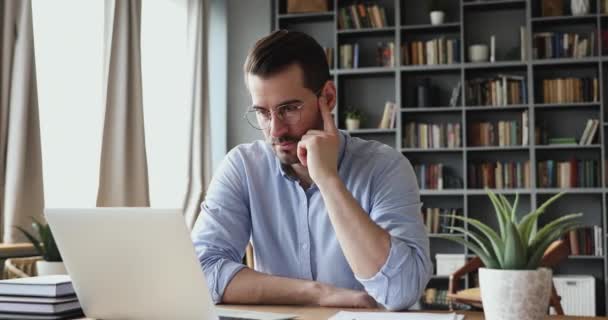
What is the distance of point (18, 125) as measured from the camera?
132 inches

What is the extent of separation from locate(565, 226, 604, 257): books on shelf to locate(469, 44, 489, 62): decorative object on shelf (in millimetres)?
1434

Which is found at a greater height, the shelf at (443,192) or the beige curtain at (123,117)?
the beige curtain at (123,117)

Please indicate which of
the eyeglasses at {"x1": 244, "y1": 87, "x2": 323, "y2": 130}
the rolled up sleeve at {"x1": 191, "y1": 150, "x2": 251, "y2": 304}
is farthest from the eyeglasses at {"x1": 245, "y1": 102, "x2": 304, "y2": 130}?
the rolled up sleeve at {"x1": 191, "y1": 150, "x2": 251, "y2": 304}

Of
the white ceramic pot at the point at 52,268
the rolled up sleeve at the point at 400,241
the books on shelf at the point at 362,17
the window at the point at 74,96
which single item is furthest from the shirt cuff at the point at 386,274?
the books on shelf at the point at 362,17

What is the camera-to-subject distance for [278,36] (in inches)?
71.8

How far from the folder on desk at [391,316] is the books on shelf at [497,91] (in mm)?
4520

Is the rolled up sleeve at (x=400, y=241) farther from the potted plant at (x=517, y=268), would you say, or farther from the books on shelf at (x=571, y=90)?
the books on shelf at (x=571, y=90)

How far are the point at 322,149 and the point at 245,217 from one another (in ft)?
1.11

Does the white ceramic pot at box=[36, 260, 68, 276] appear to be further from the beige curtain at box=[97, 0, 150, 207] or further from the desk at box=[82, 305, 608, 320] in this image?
the beige curtain at box=[97, 0, 150, 207]

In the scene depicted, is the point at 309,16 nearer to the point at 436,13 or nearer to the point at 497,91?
the point at 436,13

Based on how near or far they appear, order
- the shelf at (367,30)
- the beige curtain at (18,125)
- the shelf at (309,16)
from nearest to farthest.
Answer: the beige curtain at (18,125), the shelf at (367,30), the shelf at (309,16)

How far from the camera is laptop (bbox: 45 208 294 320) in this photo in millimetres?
1220

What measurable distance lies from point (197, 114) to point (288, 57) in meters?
3.60

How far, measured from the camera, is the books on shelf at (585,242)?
554 cm
